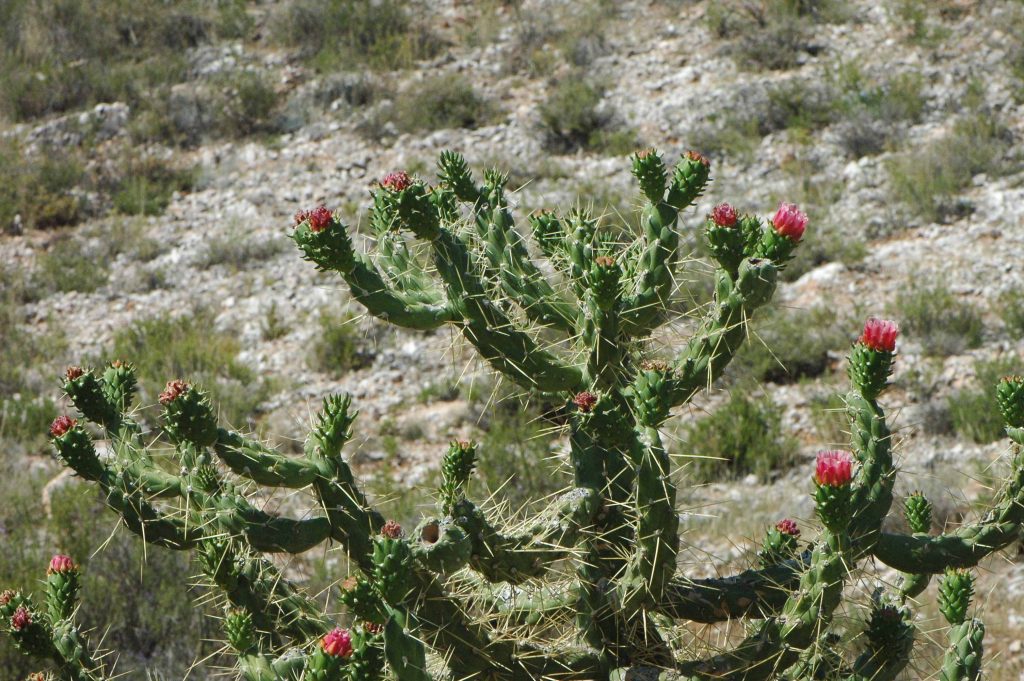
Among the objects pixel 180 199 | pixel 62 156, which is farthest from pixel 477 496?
pixel 62 156

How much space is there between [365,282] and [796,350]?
5117 millimetres

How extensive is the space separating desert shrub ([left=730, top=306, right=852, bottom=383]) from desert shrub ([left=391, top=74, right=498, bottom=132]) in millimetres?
4509

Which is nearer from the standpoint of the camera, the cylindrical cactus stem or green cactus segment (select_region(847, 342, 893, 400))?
green cactus segment (select_region(847, 342, 893, 400))

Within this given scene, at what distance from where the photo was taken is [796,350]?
22.9 feet

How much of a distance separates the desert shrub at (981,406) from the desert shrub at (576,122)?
4.42 meters

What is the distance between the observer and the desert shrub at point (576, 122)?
996cm

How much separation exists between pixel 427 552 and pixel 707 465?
4.33 meters

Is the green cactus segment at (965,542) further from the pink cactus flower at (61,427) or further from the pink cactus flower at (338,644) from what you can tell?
the pink cactus flower at (61,427)

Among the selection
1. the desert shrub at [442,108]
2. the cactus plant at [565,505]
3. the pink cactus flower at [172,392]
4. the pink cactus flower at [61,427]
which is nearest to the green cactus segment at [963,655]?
the cactus plant at [565,505]

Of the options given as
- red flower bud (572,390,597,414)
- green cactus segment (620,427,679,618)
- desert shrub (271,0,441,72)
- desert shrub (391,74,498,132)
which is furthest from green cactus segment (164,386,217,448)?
desert shrub (271,0,441,72)

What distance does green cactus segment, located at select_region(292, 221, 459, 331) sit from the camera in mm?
2221

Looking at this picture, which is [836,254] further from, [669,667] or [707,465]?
[669,667]

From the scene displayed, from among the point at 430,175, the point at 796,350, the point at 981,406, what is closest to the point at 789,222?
the point at 981,406

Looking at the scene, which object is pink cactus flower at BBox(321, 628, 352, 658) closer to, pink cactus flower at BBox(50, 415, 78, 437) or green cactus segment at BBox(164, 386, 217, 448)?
green cactus segment at BBox(164, 386, 217, 448)
